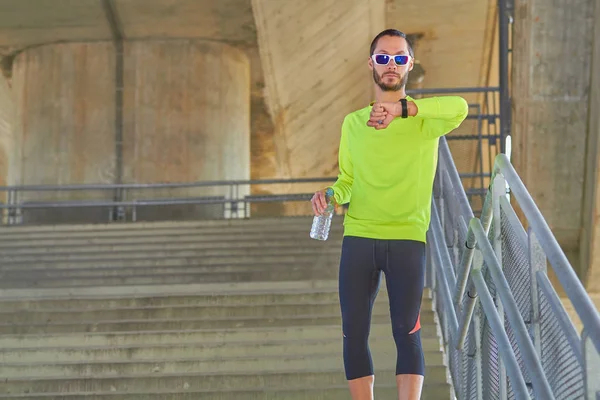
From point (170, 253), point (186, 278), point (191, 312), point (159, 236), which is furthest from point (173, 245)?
point (191, 312)

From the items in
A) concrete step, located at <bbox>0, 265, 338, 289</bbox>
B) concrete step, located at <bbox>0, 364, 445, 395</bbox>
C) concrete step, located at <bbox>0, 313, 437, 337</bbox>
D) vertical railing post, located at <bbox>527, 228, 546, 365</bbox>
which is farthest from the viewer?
concrete step, located at <bbox>0, 265, 338, 289</bbox>

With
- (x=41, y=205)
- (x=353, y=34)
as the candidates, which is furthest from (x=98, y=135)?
(x=353, y=34)

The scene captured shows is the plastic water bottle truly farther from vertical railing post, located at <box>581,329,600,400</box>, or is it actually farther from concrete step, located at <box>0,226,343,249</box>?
concrete step, located at <box>0,226,343,249</box>

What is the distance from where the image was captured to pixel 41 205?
13.3 metres

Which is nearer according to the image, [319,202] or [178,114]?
[319,202]

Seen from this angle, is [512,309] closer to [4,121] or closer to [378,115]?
[378,115]

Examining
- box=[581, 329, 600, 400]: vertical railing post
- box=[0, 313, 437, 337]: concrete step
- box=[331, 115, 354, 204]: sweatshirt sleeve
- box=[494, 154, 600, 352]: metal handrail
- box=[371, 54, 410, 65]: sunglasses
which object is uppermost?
box=[371, 54, 410, 65]: sunglasses

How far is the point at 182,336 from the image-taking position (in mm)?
6020

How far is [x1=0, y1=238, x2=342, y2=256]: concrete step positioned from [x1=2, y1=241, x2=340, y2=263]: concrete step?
0.07 ft

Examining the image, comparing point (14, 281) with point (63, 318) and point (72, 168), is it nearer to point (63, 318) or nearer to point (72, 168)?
point (63, 318)

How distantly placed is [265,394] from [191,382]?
491 mm

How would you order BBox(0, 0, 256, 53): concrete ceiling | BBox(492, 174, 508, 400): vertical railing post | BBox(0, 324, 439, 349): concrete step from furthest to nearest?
BBox(0, 0, 256, 53): concrete ceiling, BBox(0, 324, 439, 349): concrete step, BBox(492, 174, 508, 400): vertical railing post

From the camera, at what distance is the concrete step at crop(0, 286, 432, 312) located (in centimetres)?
675

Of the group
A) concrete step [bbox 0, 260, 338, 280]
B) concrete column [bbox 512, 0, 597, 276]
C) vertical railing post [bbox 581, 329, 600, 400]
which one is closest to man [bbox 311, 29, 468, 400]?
vertical railing post [bbox 581, 329, 600, 400]
